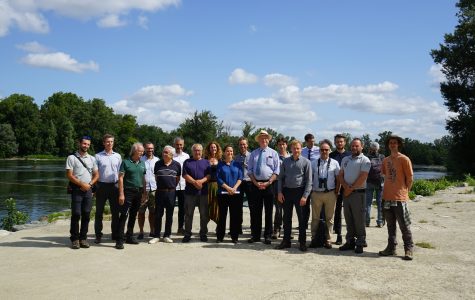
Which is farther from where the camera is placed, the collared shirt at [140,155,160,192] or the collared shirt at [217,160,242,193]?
the collared shirt at [140,155,160,192]

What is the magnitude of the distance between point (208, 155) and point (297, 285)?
3.46m

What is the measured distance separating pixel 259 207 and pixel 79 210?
9.82ft

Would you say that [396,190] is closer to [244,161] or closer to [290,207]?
[290,207]

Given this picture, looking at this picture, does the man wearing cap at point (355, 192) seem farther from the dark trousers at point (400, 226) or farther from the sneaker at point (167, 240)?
the sneaker at point (167, 240)

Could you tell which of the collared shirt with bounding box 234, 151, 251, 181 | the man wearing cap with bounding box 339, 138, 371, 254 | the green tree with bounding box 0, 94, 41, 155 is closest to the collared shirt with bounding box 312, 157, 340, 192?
the man wearing cap with bounding box 339, 138, 371, 254

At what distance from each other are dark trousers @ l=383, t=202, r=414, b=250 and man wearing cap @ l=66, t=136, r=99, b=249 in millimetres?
4756

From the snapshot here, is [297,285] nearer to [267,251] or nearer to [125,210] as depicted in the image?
[267,251]

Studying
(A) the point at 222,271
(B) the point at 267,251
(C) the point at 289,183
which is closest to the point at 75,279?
(A) the point at 222,271

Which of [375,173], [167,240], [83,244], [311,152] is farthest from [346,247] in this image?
[83,244]

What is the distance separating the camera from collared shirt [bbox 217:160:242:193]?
7.40 meters

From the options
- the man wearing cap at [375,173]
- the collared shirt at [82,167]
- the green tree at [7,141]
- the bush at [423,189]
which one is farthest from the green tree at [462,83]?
the green tree at [7,141]

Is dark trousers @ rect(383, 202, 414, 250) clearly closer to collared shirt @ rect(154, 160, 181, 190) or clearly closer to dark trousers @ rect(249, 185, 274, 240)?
dark trousers @ rect(249, 185, 274, 240)

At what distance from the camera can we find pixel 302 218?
7047mm

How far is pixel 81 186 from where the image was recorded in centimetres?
689
